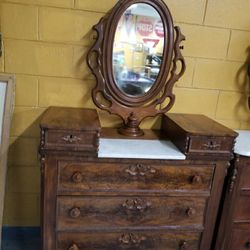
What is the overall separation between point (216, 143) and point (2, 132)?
118 cm

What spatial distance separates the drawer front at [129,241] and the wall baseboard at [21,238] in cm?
53

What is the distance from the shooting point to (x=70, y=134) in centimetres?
129

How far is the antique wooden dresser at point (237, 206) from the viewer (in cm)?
147

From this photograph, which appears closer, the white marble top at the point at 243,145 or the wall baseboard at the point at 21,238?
the white marble top at the point at 243,145

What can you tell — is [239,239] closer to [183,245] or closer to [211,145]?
[183,245]

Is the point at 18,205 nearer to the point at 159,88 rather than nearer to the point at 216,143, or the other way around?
the point at 159,88

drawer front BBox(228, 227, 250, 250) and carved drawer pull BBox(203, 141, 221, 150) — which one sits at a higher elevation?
carved drawer pull BBox(203, 141, 221, 150)

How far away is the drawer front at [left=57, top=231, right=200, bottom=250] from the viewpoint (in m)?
1.44

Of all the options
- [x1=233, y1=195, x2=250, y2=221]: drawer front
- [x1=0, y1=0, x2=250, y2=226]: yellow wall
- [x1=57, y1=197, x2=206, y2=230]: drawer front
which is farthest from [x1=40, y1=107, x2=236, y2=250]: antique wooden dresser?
[x1=0, y1=0, x2=250, y2=226]: yellow wall

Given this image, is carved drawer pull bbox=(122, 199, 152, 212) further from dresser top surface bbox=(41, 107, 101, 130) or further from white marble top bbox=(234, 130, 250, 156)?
white marble top bbox=(234, 130, 250, 156)

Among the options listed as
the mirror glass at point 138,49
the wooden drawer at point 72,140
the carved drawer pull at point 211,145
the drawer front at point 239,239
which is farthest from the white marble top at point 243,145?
the wooden drawer at point 72,140

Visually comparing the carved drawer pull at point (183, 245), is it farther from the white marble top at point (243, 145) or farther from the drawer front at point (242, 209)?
the white marble top at point (243, 145)

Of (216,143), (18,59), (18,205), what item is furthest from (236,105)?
(18,205)

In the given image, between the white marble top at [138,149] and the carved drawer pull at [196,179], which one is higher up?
the white marble top at [138,149]
